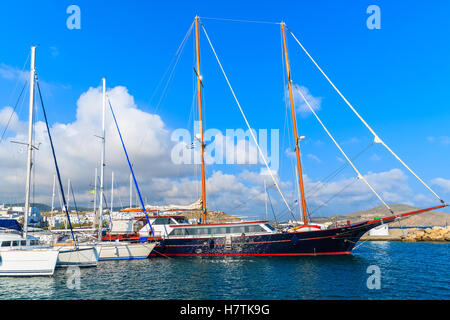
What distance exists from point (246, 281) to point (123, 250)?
1729cm

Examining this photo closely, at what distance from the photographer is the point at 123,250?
31141 millimetres

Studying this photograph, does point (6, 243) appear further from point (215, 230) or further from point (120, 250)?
point (215, 230)

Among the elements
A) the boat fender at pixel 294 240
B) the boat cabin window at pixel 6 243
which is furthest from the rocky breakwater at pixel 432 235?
the boat cabin window at pixel 6 243

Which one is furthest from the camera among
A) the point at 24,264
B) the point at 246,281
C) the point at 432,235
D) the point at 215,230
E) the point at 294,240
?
the point at 432,235

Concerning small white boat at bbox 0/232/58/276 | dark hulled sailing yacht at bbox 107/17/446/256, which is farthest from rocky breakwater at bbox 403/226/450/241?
small white boat at bbox 0/232/58/276

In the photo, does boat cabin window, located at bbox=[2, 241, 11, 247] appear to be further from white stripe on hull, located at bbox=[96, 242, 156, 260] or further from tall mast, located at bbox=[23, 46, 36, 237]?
white stripe on hull, located at bbox=[96, 242, 156, 260]

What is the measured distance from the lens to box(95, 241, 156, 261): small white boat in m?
30.9

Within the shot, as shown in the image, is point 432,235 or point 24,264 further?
point 432,235

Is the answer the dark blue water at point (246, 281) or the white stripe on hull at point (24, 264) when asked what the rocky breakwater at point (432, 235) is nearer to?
the dark blue water at point (246, 281)

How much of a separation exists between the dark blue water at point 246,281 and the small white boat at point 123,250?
11.0 feet

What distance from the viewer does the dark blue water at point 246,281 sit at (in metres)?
16.4

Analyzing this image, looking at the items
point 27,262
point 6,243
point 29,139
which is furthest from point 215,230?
point 29,139

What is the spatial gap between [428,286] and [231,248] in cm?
1817
